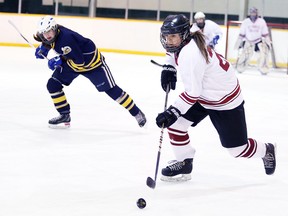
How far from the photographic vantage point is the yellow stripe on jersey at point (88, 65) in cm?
434

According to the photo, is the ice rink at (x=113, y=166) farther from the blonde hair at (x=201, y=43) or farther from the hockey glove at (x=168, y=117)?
the blonde hair at (x=201, y=43)

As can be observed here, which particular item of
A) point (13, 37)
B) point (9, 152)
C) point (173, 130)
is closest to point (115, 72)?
point (13, 37)

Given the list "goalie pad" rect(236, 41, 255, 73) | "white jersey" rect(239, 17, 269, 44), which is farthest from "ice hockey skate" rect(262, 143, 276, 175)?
"white jersey" rect(239, 17, 269, 44)

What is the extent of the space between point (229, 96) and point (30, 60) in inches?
292

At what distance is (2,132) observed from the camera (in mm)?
4301

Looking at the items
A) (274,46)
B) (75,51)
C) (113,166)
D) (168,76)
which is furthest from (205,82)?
(274,46)

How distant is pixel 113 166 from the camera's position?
344cm

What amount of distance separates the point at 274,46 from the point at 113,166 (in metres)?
7.80

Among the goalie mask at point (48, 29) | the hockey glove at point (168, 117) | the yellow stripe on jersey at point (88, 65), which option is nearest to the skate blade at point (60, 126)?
the yellow stripe on jersey at point (88, 65)

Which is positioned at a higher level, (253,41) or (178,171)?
(253,41)

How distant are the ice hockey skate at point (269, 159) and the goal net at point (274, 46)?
736 cm

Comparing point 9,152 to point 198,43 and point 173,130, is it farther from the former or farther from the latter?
point 198,43

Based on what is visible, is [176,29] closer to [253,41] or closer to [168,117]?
[168,117]

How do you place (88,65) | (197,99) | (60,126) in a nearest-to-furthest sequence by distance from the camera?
1. (197,99)
2. (88,65)
3. (60,126)
